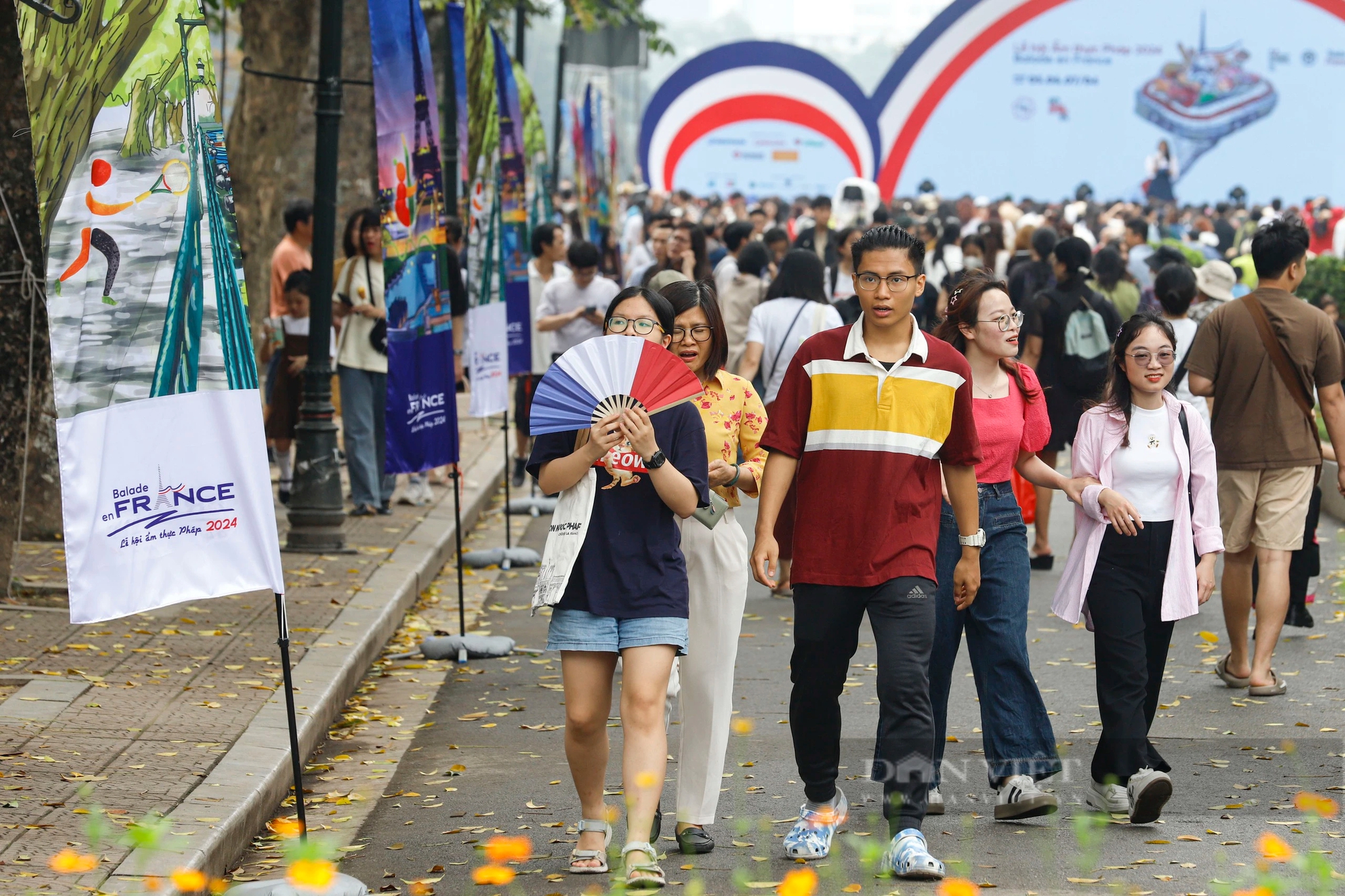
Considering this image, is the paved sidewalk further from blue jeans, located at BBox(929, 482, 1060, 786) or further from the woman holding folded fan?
blue jeans, located at BBox(929, 482, 1060, 786)

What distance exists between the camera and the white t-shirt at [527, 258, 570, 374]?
14.1 metres

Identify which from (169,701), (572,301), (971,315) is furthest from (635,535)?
(572,301)

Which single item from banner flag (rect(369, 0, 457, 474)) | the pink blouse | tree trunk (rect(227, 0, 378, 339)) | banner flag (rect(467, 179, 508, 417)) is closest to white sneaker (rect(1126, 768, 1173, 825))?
the pink blouse

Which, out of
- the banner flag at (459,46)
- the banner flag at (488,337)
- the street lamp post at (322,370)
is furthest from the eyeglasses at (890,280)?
the street lamp post at (322,370)

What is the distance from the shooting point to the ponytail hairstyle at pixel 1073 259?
423 inches

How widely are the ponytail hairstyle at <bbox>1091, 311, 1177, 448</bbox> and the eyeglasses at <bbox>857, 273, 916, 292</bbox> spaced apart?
1359 mm

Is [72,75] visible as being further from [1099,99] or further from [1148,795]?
[1099,99]

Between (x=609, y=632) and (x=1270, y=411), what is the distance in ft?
13.5

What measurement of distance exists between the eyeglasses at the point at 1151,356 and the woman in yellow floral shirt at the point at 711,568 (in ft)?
4.64

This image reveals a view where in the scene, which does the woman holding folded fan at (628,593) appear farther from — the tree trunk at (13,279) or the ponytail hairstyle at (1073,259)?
the ponytail hairstyle at (1073,259)

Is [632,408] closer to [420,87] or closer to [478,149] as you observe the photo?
[420,87]

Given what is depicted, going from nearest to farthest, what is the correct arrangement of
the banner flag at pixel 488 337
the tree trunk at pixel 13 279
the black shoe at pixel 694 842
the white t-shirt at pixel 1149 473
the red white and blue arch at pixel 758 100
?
the black shoe at pixel 694 842 → the white t-shirt at pixel 1149 473 → the tree trunk at pixel 13 279 → the banner flag at pixel 488 337 → the red white and blue arch at pixel 758 100

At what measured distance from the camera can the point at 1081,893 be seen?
517cm

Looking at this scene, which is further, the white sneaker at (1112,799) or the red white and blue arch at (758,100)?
A: the red white and blue arch at (758,100)
